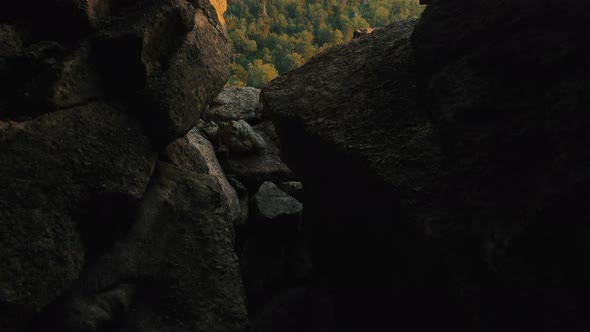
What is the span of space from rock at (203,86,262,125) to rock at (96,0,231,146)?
1023 centimetres

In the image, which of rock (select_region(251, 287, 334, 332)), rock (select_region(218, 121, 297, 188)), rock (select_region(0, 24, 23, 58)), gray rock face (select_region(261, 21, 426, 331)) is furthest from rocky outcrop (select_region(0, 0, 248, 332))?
rock (select_region(218, 121, 297, 188))

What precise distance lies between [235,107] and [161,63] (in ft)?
39.3

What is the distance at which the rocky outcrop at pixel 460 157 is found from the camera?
672 cm

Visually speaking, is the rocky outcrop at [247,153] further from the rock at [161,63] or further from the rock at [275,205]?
the rock at [161,63]

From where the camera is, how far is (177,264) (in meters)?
8.94

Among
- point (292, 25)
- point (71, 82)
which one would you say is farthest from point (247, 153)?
point (292, 25)

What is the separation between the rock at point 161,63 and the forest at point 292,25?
75.4 meters

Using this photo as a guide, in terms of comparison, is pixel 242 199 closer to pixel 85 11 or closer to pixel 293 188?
pixel 293 188

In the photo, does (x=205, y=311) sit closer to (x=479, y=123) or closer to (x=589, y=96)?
(x=479, y=123)

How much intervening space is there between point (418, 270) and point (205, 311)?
408 centimetres

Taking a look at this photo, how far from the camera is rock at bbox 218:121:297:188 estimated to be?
52.5ft

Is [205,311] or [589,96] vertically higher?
[589,96]

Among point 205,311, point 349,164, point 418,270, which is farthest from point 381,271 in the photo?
point 205,311

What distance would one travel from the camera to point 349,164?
371 inches
